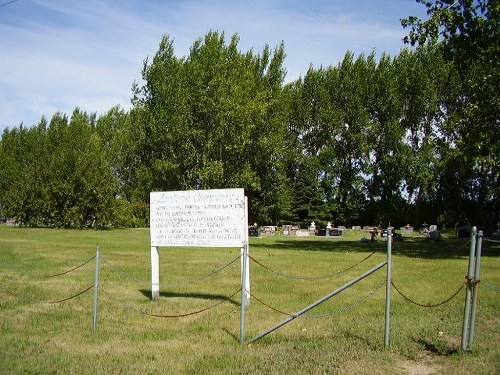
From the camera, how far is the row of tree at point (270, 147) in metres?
40.0

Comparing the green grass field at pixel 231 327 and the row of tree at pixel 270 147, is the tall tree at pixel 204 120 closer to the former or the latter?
the row of tree at pixel 270 147

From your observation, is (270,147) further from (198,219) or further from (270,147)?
(198,219)

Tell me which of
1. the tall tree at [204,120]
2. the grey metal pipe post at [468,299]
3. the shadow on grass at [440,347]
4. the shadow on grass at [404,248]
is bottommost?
the shadow on grass at [404,248]

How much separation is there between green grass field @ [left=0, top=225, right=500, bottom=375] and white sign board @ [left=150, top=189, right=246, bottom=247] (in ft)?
3.30

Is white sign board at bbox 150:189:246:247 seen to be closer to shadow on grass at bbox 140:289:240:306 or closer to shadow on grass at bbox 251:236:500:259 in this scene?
shadow on grass at bbox 140:289:240:306

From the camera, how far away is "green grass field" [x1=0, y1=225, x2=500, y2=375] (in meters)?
6.56

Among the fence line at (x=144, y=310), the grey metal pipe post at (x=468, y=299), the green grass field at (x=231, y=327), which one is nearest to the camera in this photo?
the green grass field at (x=231, y=327)

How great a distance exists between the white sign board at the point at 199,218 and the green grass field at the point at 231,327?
1.00 meters

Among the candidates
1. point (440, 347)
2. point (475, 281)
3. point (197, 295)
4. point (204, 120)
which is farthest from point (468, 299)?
point (204, 120)

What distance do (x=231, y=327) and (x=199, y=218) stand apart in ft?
9.52

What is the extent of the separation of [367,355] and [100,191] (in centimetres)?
4139

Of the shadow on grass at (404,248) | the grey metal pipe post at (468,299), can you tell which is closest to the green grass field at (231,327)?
the grey metal pipe post at (468,299)

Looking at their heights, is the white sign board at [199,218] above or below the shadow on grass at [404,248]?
above

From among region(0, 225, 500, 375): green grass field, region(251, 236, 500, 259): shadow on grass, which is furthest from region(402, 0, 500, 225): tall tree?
region(0, 225, 500, 375): green grass field
